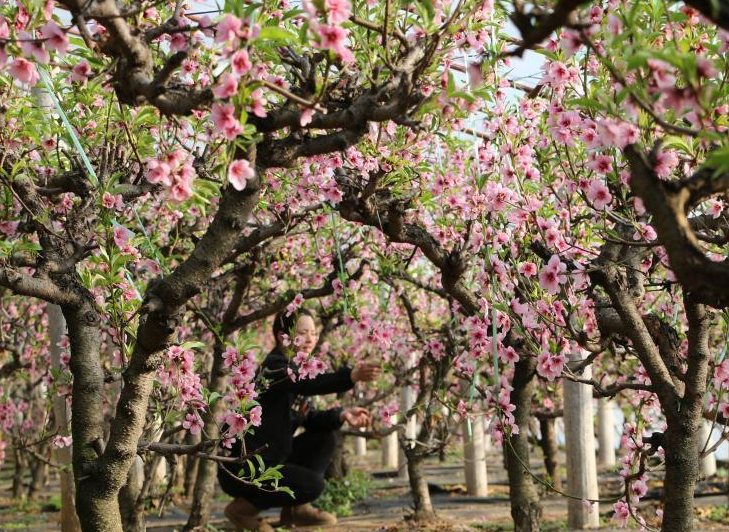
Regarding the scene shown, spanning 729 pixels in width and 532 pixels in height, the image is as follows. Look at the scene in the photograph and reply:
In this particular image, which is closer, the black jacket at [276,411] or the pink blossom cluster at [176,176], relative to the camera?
the pink blossom cluster at [176,176]

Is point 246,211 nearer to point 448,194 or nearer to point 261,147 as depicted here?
point 261,147

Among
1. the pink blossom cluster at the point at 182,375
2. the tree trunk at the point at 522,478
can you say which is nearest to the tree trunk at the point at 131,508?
the pink blossom cluster at the point at 182,375

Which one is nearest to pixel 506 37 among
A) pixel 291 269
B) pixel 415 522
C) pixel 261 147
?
pixel 261 147

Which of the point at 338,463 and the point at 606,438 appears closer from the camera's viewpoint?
the point at 338,463

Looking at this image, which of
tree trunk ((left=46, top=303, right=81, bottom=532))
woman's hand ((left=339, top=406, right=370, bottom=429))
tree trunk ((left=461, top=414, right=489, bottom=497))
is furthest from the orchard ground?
woman's hand ((left=339, top=406, right=370, bottom=429))

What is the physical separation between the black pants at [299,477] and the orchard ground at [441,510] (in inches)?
22.6

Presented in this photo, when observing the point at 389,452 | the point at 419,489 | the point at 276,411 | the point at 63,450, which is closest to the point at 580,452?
the point at 419,489

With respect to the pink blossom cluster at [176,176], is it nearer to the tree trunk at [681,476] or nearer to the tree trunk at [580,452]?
the tree trunk at [681,476]

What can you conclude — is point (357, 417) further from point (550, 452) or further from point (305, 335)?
point (550, 452)

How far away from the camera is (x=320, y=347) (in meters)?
9.12

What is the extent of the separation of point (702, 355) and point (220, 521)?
258 inches

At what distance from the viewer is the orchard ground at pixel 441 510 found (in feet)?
25.1

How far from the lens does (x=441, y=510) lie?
9.09 meters

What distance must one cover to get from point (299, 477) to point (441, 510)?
312cm
